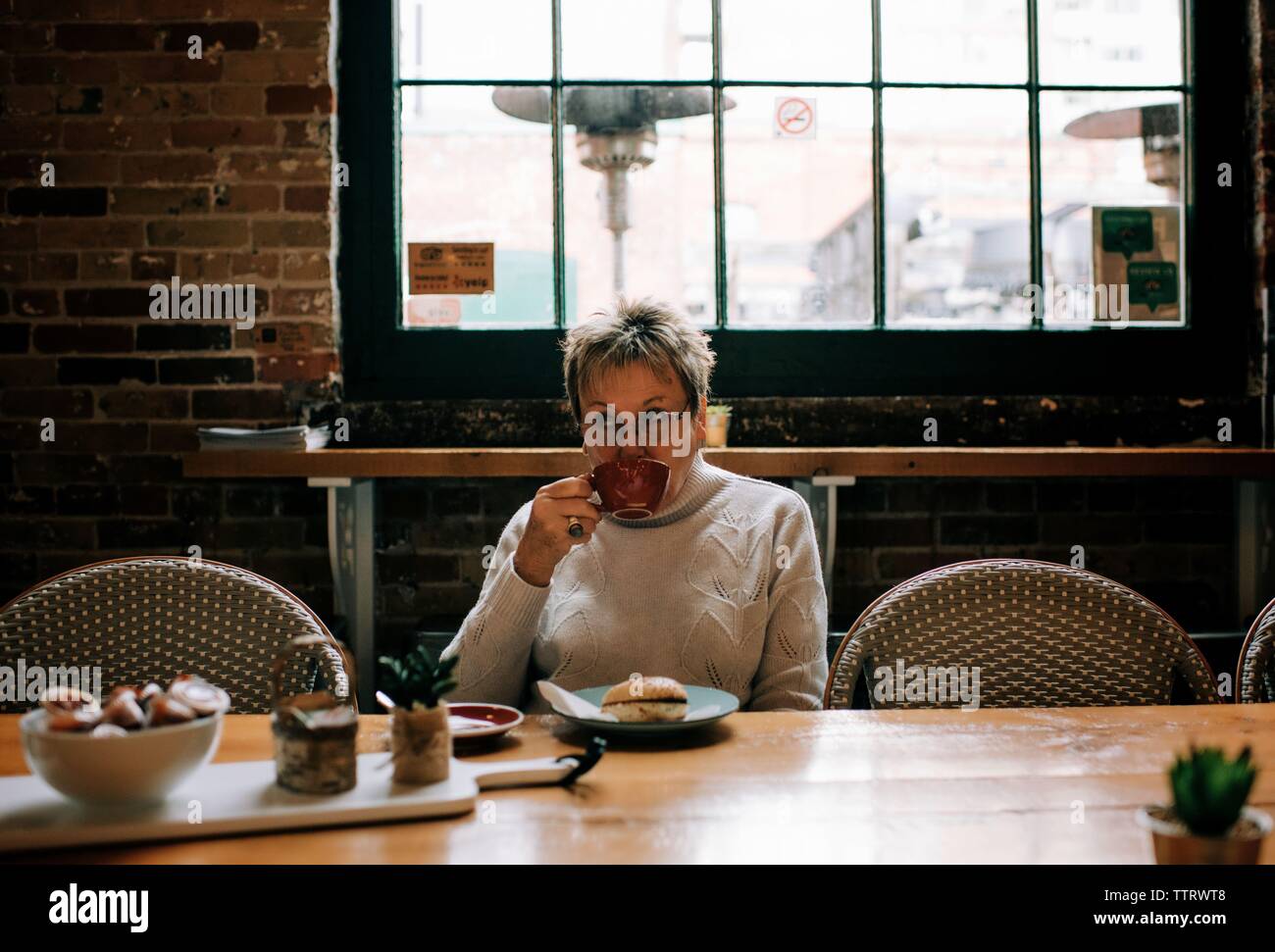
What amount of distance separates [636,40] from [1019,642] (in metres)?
1.95

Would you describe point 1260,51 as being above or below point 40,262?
above

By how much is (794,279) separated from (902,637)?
4.89 ft

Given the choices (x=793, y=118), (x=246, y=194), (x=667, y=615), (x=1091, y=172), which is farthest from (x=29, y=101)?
(x=1091, y=172)

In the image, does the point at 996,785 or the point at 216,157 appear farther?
the point at 216,157

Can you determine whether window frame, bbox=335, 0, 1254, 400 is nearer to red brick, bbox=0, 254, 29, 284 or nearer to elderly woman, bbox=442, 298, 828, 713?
red brick, bbox=0, 254, 29, 284

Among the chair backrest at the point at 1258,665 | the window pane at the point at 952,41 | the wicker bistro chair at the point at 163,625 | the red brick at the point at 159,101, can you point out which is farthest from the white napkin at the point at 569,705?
the window pane at the point at 952,41

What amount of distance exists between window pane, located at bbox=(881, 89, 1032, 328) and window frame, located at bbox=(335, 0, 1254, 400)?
0.04 metres

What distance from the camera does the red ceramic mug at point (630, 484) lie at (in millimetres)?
1445

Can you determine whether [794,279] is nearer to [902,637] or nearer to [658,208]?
[658,208]

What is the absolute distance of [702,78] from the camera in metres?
2.85

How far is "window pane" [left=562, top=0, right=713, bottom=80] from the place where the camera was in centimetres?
284

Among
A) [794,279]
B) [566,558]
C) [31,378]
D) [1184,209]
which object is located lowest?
[566,558]
